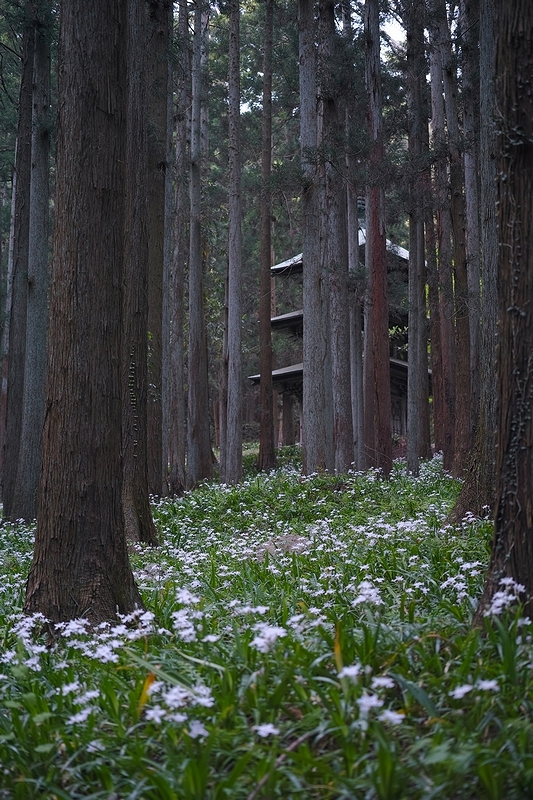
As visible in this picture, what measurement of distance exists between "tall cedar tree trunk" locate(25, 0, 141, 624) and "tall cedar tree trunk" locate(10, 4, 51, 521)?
8.46m

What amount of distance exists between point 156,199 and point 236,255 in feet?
20.6

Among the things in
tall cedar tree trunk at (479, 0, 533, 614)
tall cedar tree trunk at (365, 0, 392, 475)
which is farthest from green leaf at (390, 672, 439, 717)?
tall cedar tree trunk at (365, 0, 392, 475)

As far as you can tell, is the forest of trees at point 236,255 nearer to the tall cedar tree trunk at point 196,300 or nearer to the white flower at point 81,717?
the tall cedar tree trunk at point 196,300

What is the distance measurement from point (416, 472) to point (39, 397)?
7.73 m

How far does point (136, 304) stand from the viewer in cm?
1000

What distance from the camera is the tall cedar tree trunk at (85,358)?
17.5 feet

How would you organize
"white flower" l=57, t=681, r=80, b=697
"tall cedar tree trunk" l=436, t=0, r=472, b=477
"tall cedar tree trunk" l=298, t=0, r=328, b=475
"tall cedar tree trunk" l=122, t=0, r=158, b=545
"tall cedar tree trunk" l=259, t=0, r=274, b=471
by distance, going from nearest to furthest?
"white flower" l=57, t=681, r=80, b=697
"tall cedar tree trunk" l=122, t=0, r=158, b=545
"tall cedar tree trunk" l=436, t=0, r=472, b=477
"tall cedar tree trunk" l=298, t=0, r=328, b=475
"tall cedar tree trunk" l=259, t=0, r=274, b=471

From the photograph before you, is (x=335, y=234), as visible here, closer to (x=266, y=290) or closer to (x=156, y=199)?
(x=156, y=199)

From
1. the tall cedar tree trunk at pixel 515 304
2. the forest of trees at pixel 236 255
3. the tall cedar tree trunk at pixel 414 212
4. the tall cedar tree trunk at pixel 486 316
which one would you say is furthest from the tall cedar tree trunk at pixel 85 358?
the tall cedar tree trunk at pixel 414 212

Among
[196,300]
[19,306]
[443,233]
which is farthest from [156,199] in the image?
[443,233]

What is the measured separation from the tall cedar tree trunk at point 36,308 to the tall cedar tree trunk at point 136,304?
13.4 feet

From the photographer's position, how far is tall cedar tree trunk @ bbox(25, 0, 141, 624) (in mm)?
5336

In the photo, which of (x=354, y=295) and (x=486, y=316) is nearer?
(x=486, y=316)

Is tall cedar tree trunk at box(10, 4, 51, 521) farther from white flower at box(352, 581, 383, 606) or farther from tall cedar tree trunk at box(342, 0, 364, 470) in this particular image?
white flower at box(352, 581, 383, 606)
